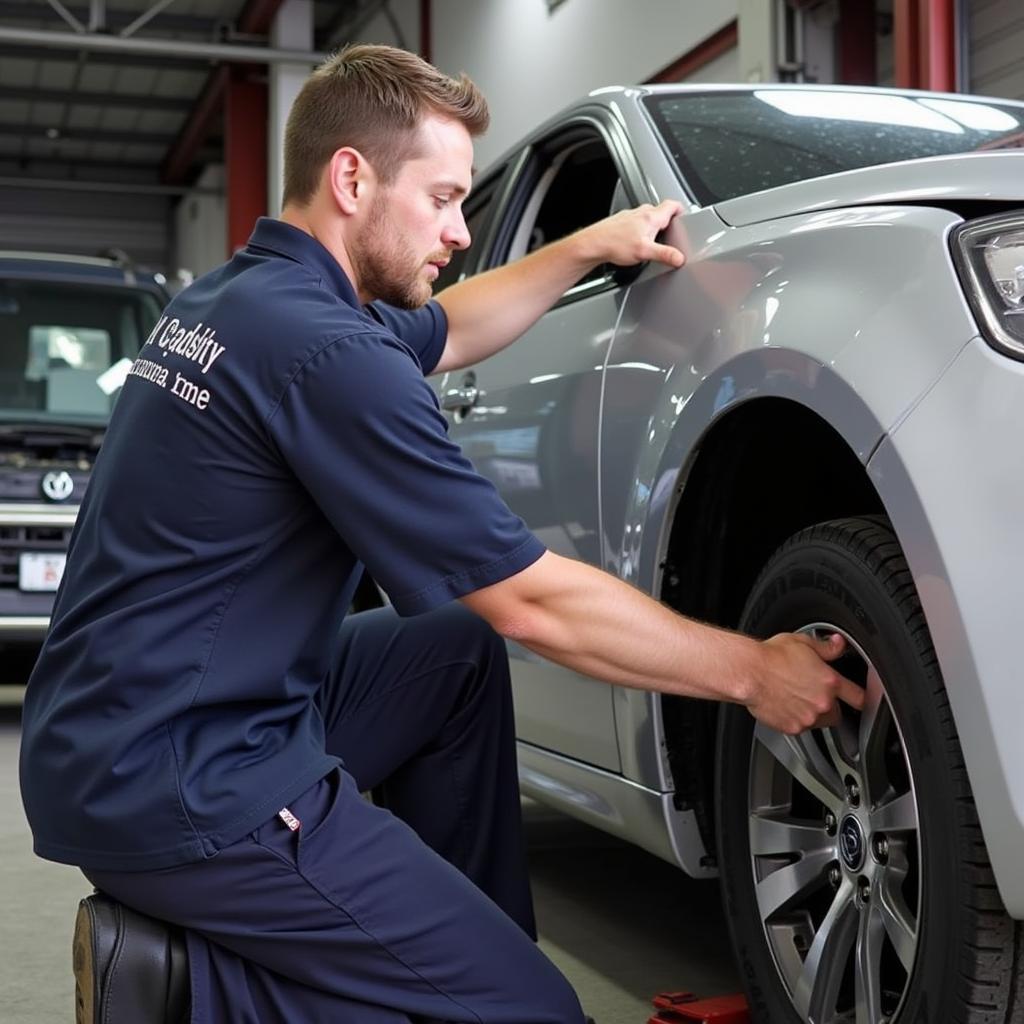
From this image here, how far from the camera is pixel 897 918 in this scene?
5.52ft

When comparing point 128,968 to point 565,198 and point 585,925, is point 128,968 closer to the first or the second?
point 585,925

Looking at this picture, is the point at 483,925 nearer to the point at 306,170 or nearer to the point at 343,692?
the point at 343,692

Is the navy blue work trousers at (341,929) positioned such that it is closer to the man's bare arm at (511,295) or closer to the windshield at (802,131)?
the man's bare arm at (511,295)

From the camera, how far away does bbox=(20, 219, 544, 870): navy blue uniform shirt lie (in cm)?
174

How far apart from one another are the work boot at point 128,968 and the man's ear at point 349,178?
901 millimetres

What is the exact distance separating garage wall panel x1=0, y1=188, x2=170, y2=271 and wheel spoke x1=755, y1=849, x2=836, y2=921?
2383 centimetres

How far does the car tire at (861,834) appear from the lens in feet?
5.02

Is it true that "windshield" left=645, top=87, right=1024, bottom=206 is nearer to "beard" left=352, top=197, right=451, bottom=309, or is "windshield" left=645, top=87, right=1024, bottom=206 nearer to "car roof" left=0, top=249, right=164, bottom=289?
"beard" left=352, top=197, right=451, bottom=309

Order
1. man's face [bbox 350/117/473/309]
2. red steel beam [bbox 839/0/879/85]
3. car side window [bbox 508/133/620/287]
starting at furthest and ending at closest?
red steel beam [bbox 839/0/879/85], car side window [bbox 508/133/620/287], man's face [bbox 350/117/473/309]

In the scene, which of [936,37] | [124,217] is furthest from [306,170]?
[124,217]

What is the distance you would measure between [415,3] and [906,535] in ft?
44.0

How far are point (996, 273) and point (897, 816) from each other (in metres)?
0.58

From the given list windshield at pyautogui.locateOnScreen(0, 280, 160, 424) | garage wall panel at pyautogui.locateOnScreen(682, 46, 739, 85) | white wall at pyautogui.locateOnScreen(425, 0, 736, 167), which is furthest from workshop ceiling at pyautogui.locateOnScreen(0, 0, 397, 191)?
windshield at pyautogui.locateOnScreen(0, 280, 160, 424)

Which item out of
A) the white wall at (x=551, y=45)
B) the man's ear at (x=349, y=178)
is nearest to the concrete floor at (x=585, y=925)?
the man's ear at (x=349, y=178)
